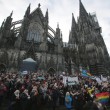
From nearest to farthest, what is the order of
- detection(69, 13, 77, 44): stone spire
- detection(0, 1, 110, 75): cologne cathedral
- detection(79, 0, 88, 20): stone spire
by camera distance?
1. detection(0, 1, 110, 75): cologne cathedral
2. detection(79, 0, 88, 20): stone spire
3. detection(69, 13, 77, 44): stone spire

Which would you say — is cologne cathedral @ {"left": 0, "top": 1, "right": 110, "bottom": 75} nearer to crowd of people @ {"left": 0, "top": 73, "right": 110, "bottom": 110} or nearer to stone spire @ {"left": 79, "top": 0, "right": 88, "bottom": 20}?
crowd of people @ {"left": 0, "top": 73, "right": 110, "bottom": 110}

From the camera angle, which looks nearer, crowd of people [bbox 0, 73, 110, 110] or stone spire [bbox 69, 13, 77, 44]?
crowd of people [bbox 0, 73, 110, 110]

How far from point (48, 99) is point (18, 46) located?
16.6m

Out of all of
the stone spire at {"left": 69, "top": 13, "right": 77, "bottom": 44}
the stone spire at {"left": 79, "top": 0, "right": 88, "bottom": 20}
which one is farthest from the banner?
the stone spire at {"left": 79, "top": 0, "right": 88, "bottom": 20}

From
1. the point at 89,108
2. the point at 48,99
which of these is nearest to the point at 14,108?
the point at 48,99

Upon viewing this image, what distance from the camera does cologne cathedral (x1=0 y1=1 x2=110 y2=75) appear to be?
21.7 m

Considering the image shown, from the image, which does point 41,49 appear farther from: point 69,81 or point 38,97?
point 38,97

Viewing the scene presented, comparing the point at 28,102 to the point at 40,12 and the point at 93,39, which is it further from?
the point at 93,39

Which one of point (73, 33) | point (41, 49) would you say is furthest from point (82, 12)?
point (41, 49)

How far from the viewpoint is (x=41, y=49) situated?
2383cm

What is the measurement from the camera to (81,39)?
3684 cm

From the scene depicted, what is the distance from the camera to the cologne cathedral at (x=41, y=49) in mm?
21734

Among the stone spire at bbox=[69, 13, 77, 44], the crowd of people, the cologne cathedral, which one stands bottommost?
the crowd of people

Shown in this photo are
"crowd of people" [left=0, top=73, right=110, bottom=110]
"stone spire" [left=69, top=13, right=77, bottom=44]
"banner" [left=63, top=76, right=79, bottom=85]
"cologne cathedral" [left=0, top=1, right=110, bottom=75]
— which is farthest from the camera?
"stone spire" [left=69, top=13, right=77, bottom=44]
